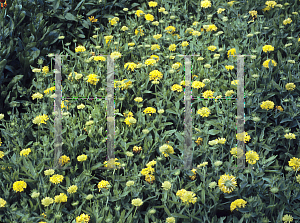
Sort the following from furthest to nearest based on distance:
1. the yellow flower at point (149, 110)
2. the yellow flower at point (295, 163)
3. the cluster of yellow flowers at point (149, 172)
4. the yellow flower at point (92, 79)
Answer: the yellow flower at point (92, 79) < the yellow flower at point (149, 110) < the yellow flower at point (295, 163) < the cluster of yellow flowers at point (149, 172)

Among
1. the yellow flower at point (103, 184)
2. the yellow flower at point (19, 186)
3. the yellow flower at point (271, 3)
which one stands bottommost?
the yellow flower at point (103, 184)

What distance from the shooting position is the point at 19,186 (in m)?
2.00

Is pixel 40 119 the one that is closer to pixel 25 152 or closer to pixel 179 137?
pixel 25 152

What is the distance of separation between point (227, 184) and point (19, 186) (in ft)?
3.97

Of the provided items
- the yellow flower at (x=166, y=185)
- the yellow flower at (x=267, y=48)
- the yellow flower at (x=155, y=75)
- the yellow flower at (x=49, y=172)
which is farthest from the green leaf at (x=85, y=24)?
the yellow flower at (x=166, y=185)

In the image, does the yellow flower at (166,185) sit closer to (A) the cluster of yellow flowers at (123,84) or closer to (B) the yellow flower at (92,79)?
(A) the cluster of yellow flowers at (123,84)

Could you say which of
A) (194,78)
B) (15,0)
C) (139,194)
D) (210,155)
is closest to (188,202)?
(139,194)

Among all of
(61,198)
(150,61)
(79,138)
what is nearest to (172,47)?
(150,61)

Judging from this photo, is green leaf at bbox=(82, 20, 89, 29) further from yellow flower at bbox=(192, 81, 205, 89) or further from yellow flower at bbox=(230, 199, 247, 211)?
yellow flower at bbox=(230, 199, 247, 211)

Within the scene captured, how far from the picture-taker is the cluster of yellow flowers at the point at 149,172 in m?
2.07

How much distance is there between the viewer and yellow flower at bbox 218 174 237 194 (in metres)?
1.99

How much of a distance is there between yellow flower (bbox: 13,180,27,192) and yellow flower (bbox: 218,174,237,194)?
1.15 m

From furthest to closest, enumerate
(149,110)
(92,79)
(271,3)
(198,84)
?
(271,3)
(92,79)
(198,84)
(149,110)

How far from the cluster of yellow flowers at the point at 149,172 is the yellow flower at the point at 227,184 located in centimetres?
40
